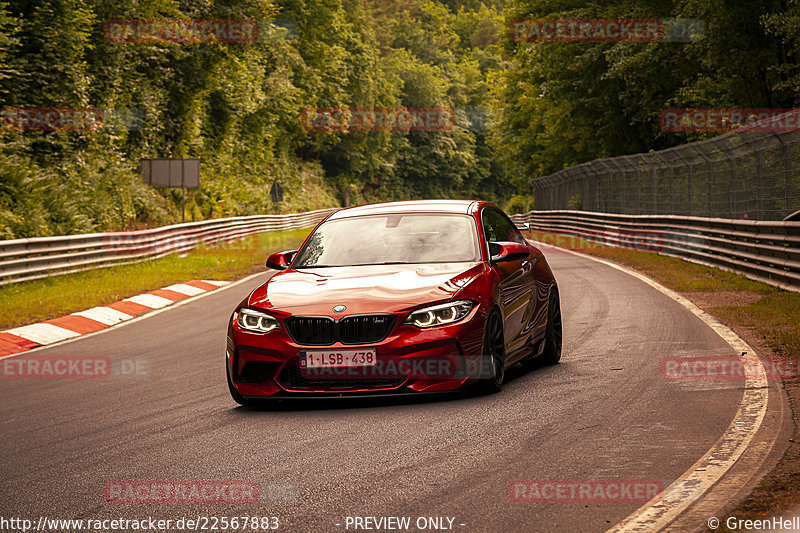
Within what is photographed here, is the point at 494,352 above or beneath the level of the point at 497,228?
beneath

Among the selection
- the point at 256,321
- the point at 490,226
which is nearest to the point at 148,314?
the point at 490,226

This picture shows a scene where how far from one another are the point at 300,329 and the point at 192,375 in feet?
8.51

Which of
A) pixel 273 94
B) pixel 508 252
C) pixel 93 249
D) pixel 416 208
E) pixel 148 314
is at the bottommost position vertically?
pixel 148 314

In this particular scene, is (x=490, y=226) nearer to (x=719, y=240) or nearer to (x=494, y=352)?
(x=494, y=352)

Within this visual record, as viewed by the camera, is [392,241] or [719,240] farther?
[719,240]

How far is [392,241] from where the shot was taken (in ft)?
26.7

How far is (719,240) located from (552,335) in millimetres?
10940

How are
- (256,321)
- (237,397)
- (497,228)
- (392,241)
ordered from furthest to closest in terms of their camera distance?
(497,228) → (392,241) → (237,397) → (256,321)

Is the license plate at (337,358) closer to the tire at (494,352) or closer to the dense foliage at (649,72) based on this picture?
the tire at (494,352)

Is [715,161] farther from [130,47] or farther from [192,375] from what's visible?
[130,47]

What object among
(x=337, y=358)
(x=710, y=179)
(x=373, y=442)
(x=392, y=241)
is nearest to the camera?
(x=373, y=442)

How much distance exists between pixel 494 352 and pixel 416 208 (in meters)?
1.82

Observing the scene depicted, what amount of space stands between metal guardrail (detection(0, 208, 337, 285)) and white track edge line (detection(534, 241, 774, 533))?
517 inches

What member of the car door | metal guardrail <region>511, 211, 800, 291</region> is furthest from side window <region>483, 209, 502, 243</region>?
metal guardrail <region>511, 211, 800, 291</region>
